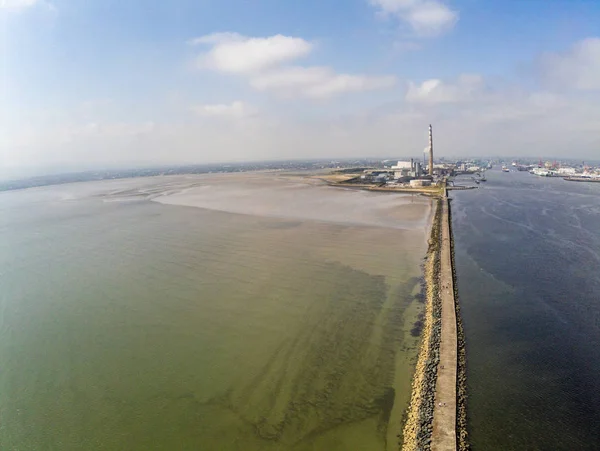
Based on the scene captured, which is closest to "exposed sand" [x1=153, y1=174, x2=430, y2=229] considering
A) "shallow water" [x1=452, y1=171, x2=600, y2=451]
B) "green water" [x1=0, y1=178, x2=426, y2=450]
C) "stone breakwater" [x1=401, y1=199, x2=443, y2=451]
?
"shallow water" [x1=452, y1=171, x2=600, y2=451]

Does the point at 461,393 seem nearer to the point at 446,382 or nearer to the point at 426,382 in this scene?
the point at 446,382

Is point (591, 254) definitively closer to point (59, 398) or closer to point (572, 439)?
point (572, 439)

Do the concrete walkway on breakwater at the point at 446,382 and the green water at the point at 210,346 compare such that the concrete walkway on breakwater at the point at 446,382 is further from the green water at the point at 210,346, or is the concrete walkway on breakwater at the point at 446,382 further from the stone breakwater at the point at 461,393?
the green water at the point at 210,346

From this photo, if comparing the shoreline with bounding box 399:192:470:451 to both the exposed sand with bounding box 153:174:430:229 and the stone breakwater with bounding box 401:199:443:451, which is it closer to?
the stone breakwater with bounding box 401:199:443:451

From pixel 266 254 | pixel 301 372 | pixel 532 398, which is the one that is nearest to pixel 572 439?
pixel 532 398

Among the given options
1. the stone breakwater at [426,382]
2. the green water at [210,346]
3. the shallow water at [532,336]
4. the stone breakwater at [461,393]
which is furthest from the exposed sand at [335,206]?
the stone breakwater at [461,393]

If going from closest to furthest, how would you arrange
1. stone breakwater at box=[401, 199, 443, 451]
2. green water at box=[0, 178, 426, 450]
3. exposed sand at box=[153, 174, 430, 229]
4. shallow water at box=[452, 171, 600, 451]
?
stone breakwater at box=[401, 199, 443, 451] → shallow water at box=[452, 171, 600, 451] → green water at box=[0, 178, 426, 450] → exposed sand at box=[153, 174, 430, 229]

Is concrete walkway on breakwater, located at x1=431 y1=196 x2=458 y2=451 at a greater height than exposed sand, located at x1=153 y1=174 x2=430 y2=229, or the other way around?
exposed sand, located at x1=153 y1=174 x2=430 y2=229
